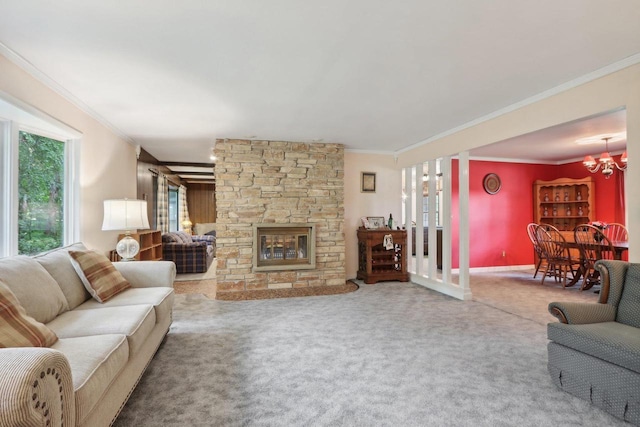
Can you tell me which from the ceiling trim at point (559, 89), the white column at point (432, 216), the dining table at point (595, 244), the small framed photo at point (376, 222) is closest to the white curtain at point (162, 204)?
the small framed photo at point (376, 222)

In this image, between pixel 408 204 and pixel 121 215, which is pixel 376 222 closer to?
pixel 408 204

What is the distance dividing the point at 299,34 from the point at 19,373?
6.90 ft

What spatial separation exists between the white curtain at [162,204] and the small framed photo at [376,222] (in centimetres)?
443

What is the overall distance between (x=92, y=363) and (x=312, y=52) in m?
2.22

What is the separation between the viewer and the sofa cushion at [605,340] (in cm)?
178

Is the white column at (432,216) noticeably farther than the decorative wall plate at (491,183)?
No

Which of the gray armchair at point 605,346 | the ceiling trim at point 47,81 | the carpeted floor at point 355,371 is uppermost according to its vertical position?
the ceiling trim at point 47,81

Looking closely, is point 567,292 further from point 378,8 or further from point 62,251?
point 62,251

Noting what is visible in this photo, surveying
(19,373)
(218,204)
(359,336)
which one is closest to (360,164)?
(218,204)

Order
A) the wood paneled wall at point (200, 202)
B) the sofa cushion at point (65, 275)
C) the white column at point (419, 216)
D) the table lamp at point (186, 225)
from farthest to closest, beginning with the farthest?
1. the wood paneled wall at point (200, 202)
2. the table lamp at point (186, 225)
3. the white column at point (419, 216)
4. the sofa cushion at point (65, 275)

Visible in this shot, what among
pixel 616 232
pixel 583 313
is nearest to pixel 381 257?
pixel 583 313

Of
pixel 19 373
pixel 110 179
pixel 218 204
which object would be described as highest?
pixel 110 179

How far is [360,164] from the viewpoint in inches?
229

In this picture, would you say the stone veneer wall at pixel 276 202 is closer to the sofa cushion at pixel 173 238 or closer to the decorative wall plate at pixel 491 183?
the sofa cushion at pixel 173 238
